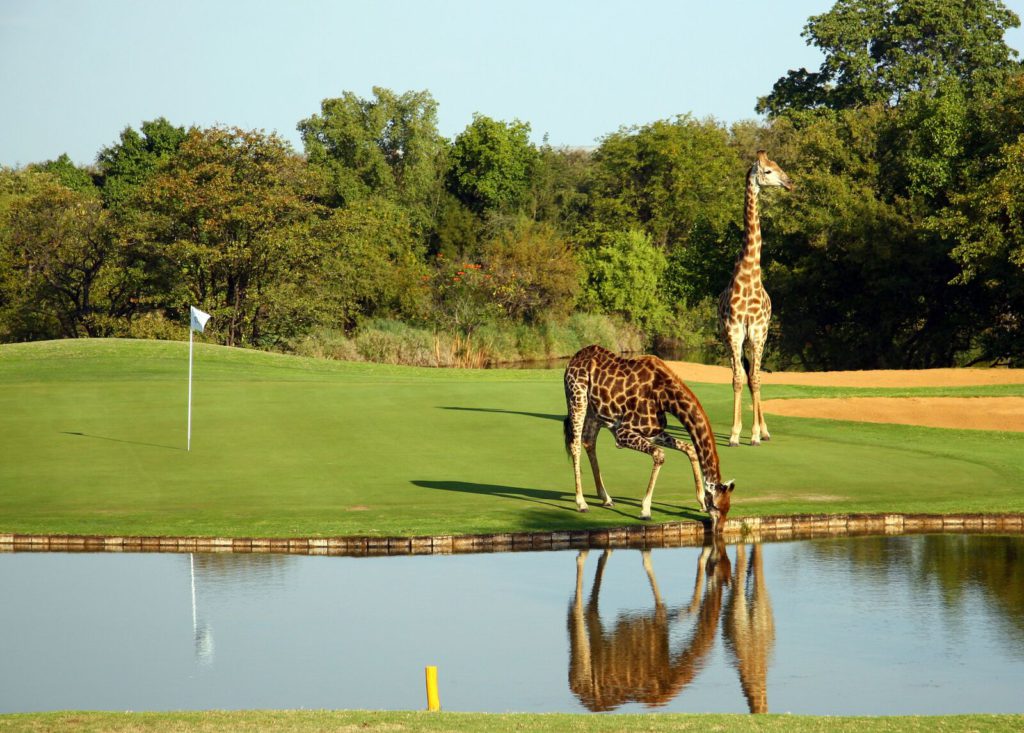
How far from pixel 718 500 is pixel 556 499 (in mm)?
2925

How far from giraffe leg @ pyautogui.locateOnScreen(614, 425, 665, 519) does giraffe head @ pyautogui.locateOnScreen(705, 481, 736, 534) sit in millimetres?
759

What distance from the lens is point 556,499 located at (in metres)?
18.4

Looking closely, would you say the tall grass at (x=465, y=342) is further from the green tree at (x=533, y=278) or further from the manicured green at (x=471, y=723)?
the manicured green at (x=471, y=723)

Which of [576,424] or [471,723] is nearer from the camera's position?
[471,723]

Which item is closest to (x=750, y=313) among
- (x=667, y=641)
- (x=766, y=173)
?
(x=766, y=173)

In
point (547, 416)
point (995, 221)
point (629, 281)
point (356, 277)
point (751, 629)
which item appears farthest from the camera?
point (629, 281)

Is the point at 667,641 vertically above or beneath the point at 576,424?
beneath

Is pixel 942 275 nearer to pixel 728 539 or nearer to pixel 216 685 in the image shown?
pixel 728 539

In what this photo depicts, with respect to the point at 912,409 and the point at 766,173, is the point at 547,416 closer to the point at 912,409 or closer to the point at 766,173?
the point at 766,173

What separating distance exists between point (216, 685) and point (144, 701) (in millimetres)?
634

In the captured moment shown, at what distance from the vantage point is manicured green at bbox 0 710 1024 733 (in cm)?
853

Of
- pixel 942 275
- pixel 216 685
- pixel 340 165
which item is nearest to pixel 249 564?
pixel 216 685

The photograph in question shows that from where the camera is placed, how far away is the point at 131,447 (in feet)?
72.6

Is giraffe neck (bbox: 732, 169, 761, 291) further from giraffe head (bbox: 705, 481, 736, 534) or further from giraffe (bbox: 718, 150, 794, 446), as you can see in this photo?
giraffe head (bbox: 705, 481, 736, 534)
